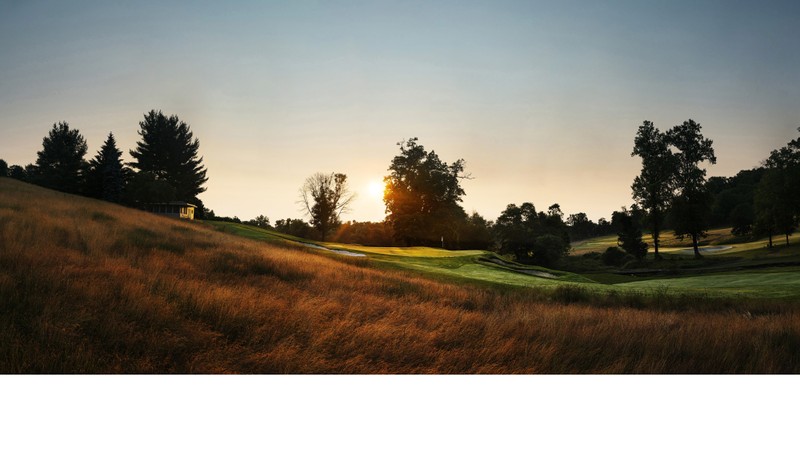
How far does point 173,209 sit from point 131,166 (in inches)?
41.2

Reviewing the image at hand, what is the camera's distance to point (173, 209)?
807cm

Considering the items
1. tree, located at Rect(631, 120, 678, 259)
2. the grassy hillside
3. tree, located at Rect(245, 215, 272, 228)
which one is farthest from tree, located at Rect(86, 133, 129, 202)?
tree, located at Rect(631, 120, 678, 259)

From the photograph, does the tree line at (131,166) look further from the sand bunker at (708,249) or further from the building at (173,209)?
the sand bunker at (708,249)

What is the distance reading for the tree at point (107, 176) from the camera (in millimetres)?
7707

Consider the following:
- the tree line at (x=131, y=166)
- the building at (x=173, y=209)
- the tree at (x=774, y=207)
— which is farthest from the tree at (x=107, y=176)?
the tree at (x=774, y=207)

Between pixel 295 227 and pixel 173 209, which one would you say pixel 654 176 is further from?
pixel 173 209

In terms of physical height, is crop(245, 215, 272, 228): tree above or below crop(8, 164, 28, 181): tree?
below

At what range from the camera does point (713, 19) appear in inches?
286

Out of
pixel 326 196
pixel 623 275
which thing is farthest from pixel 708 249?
pixel 326 196

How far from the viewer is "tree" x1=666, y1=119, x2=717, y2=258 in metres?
6.64

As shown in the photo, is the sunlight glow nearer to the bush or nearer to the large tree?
the bush
